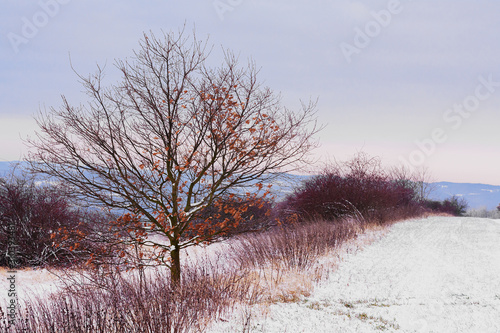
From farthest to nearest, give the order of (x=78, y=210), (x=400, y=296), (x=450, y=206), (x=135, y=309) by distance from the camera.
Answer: (x=450, y=206)
(x=78, y=210)
(x=400, y=296)
(x=135, y=309)

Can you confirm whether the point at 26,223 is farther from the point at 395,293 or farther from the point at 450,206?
the point at 450,206

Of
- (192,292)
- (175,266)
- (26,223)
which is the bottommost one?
(192,292)

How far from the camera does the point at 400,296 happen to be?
7.92 meters

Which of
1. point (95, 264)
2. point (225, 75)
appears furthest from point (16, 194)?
point (225, 75)

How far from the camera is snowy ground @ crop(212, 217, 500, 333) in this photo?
5.91 m

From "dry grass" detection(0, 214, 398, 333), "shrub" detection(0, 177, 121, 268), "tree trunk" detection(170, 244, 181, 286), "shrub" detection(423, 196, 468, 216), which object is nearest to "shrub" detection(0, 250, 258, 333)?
"dry grass" detection(0, 214, 398, 333)

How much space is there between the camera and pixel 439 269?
33.0 feet

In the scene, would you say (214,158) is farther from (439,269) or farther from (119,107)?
(439,269)

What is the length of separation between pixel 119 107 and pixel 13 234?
11.2 metres

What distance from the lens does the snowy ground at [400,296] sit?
591 cm

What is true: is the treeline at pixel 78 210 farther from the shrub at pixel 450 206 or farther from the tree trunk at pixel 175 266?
the shrub at pixel 450 206

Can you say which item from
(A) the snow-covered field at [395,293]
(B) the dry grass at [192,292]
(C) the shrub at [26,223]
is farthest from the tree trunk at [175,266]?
(C) the shrub at [26,223]

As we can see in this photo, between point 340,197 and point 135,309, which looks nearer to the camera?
point 135,309

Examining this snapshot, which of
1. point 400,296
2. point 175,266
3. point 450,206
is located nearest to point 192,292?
point 175,266
